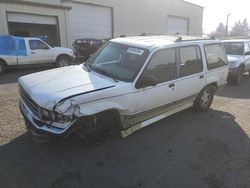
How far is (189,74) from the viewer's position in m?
4.96

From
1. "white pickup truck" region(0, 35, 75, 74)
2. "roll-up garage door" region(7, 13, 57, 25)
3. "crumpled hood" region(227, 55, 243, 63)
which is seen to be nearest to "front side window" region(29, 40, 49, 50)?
"white pickup truck" region(0, 35, 75, 74)

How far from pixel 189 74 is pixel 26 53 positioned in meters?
9.22

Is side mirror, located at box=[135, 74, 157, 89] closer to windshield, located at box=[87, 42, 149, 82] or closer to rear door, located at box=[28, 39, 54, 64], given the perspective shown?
windshield, located at box=[87, 42, 149, 82]

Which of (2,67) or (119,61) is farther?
(2,67)

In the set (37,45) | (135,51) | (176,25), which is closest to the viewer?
(135,51)

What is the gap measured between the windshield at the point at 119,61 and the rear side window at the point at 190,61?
0.98 metres

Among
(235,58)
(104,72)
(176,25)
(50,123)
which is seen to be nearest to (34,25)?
(235,58)

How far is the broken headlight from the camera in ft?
10.7

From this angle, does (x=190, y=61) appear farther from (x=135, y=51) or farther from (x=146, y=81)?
(x=146, y=81)

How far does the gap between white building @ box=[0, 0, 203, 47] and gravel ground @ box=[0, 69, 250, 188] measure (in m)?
12.0

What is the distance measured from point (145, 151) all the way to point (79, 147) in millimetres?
1131

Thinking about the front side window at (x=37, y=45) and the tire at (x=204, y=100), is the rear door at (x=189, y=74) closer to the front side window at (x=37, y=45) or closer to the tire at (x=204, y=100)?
the tire at (x=204, y=100)

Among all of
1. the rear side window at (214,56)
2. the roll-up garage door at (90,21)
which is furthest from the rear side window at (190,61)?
the roll-up garage door at (90,21)

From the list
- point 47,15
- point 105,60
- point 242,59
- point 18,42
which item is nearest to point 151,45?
point 105,60
